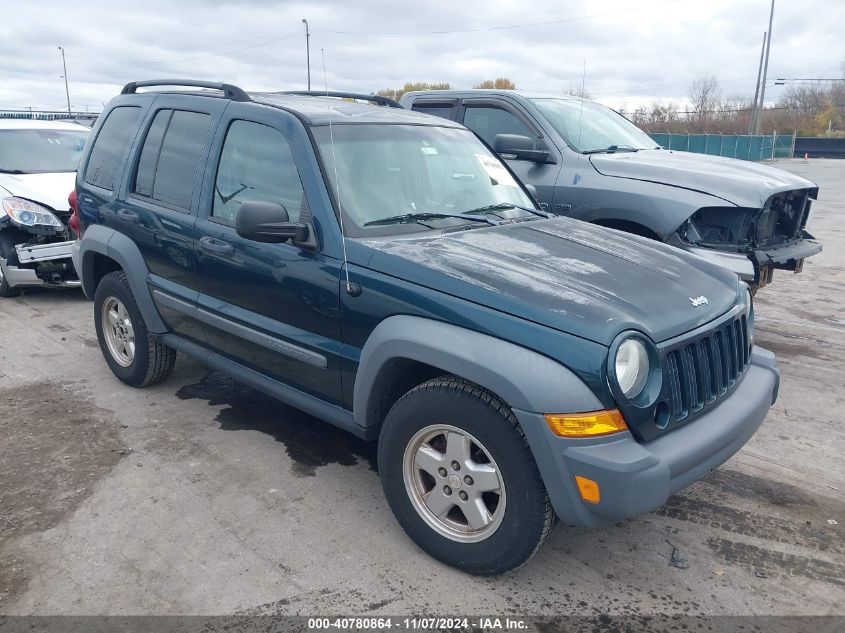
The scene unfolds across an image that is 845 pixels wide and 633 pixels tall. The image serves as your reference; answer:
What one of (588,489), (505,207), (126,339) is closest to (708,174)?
(505,207)

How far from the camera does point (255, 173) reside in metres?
3.73

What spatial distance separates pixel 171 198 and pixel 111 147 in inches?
41.4

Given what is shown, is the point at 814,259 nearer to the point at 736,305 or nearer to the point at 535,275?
the point at 736,305

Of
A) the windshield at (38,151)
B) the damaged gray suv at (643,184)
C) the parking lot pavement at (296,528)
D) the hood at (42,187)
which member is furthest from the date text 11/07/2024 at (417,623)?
the windshield at (38,151)

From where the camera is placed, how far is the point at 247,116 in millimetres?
3805

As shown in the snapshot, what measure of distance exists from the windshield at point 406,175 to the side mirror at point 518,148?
1.65m

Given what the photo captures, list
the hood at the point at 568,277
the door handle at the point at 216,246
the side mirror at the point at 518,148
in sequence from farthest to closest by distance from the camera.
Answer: the side mirror at the point at 518,148, the door handle at the point at 216,246, the hood at the point at 568,277

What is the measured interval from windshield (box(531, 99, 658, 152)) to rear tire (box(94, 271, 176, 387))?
3.86m

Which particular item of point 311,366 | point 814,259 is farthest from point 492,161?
point 814,259

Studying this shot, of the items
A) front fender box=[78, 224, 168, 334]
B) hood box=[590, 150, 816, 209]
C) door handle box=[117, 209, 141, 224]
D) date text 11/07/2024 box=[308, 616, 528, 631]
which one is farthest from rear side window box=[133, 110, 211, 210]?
hood box=[590, 150, 816, 209]

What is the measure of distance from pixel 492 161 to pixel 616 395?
7.50ft

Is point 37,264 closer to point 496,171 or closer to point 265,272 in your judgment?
point 265,272

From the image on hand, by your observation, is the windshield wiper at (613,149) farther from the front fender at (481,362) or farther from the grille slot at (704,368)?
the front fender at (481,362)

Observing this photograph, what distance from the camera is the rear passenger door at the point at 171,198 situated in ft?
13.3
